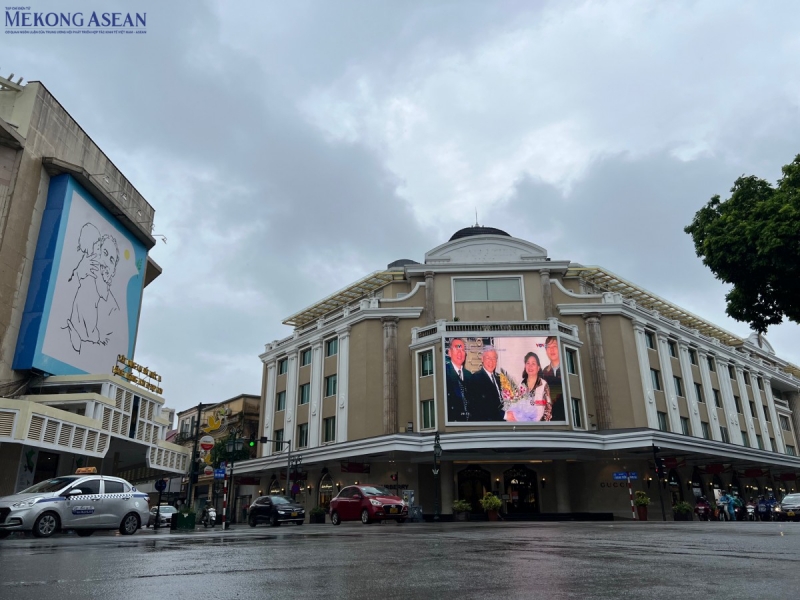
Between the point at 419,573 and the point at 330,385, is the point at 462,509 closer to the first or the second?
the point at 330,385

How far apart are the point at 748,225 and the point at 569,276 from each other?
1129 inches

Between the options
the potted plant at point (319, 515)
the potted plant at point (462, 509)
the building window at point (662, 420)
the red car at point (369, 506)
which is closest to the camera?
the red car at point (369, 506)

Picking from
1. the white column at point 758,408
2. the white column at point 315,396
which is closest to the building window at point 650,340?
the white column at point 758,408

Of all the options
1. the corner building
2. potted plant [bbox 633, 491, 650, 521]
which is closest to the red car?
the corner building

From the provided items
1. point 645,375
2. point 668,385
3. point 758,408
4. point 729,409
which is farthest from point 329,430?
point 758,408

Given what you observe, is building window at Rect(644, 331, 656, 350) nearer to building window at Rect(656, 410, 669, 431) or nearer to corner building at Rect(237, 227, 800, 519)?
corner building at Rect(237, 227, 800, 519)

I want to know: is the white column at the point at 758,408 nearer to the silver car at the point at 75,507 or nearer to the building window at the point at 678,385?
the building window at the point at 678,385

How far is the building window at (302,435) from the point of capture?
143 ft

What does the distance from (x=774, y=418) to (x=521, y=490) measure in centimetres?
3089

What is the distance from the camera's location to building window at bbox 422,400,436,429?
121 ft

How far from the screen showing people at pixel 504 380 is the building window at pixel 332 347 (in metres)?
10.3

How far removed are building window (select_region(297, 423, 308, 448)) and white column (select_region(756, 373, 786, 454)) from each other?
40.8 m

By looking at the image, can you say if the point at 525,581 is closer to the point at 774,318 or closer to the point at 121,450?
the point at 774,318

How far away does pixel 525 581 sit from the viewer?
5254 millimetres
